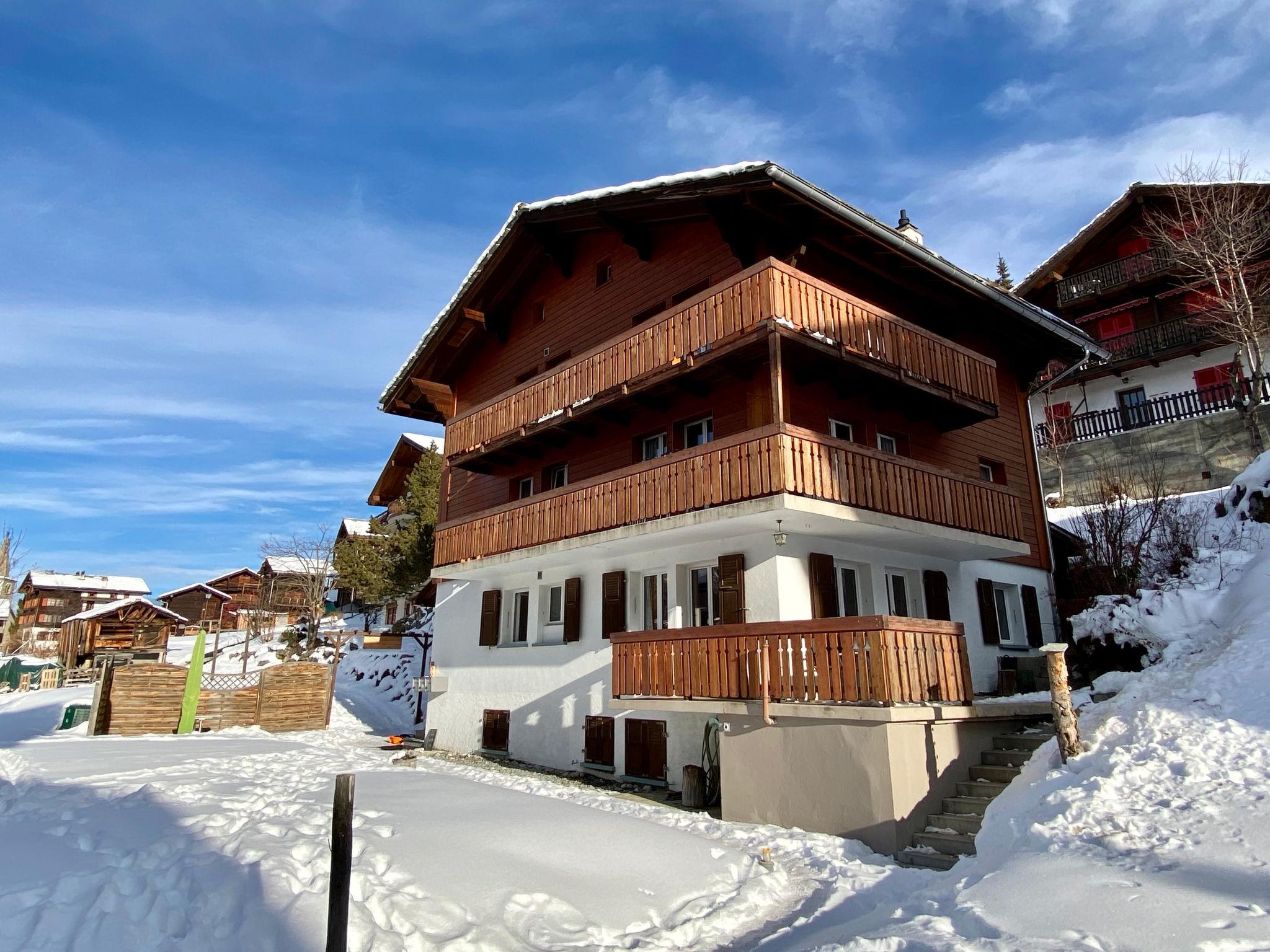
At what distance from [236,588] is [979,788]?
2335 inches

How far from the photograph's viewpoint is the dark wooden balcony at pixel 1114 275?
99.2 ft

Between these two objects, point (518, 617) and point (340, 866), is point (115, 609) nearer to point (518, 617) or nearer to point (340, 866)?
point (518, 617)

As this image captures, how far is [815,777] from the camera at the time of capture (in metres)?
10.1

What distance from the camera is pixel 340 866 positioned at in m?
4.89

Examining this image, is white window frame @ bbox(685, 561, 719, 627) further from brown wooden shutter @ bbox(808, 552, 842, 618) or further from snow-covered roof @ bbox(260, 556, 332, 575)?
snow-covered roof @ bbox(260, 556, 332, 575)

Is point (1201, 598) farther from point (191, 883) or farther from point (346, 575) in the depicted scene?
point (346, 575)

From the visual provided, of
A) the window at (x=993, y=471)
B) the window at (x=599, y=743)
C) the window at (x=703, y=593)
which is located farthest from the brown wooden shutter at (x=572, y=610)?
the window at (x=993, y=471)

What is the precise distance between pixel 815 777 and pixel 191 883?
6.91 metres

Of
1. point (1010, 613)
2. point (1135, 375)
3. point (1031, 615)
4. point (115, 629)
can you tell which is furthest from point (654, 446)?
point (115, 629)

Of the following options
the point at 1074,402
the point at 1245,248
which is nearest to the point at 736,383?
the point at 1245,248

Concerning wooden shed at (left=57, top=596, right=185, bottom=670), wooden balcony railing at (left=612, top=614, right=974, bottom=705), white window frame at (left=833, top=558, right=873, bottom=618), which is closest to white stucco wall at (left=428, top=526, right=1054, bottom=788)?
white window frame at (left=833, top=558, right=873, bottom=618)

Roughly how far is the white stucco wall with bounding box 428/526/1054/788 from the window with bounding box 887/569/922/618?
0.31 ft

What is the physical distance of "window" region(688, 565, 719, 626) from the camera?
14305 mm

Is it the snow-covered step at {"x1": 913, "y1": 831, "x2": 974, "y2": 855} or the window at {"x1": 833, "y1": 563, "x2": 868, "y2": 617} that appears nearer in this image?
the snow-covered step at {"x1": 913, "y1": 831, "x2": 974, "y2": 855}
